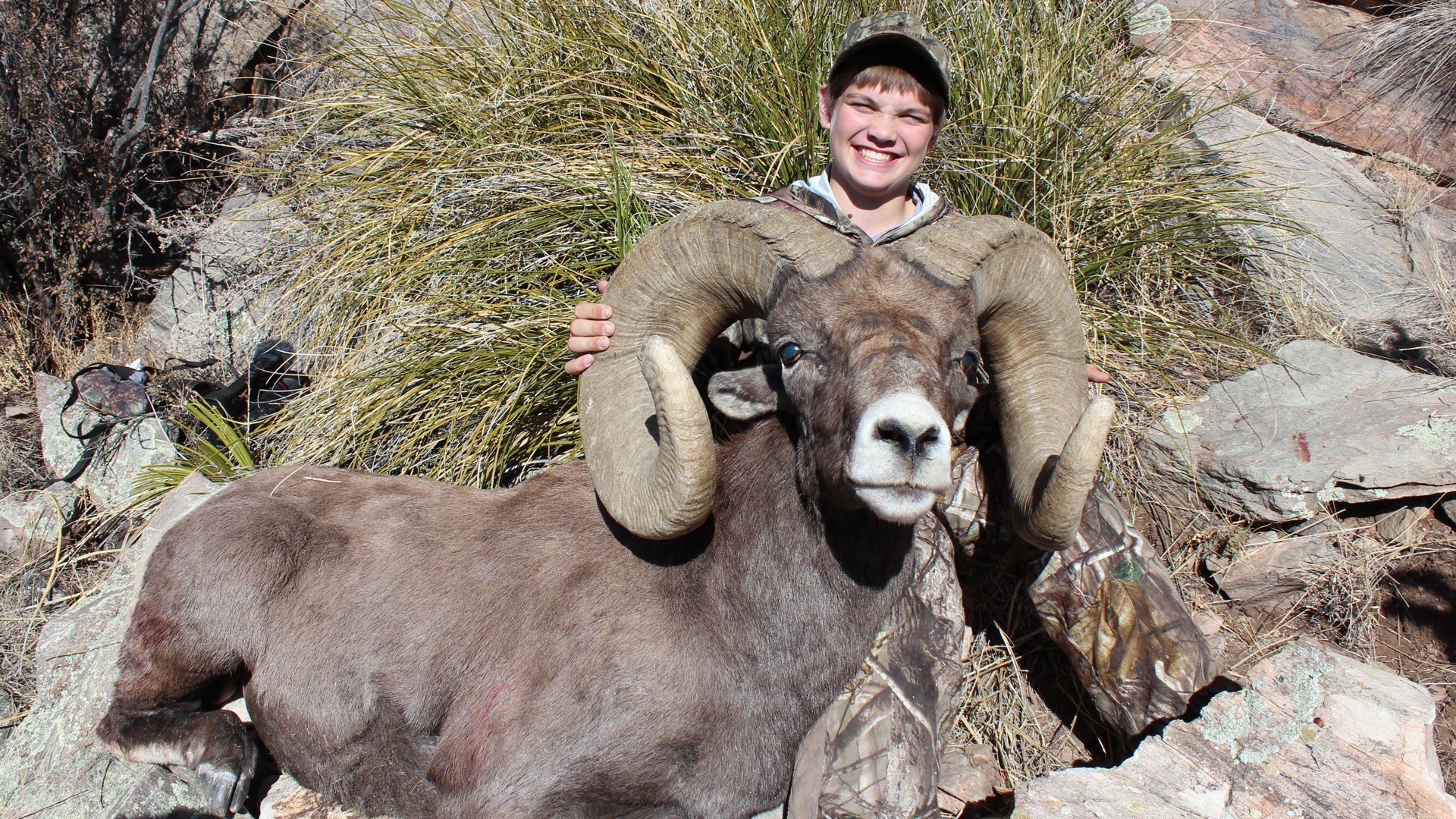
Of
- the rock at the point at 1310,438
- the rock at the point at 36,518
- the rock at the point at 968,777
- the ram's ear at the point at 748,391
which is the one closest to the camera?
the ram's ear at the point at 748,391

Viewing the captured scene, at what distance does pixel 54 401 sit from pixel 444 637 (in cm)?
449

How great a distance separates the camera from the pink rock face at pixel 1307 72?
705 cm

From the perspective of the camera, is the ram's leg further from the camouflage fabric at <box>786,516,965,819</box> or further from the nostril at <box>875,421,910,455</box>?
the nostril at <box>875,421,910,455</box>

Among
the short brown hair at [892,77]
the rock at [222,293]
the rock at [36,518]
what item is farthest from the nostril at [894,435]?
the rock at [36,518]

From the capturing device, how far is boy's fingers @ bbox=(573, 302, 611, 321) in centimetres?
354

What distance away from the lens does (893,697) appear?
12.8 feet

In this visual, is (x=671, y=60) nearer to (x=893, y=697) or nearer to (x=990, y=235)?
(x=990, y=235)

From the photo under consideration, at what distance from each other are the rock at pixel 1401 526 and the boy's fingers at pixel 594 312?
4414 millimetres

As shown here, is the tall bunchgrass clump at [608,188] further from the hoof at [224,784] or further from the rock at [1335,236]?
the hoof at [224,784]

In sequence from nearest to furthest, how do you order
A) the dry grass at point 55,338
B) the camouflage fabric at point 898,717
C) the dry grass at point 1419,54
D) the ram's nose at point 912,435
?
the ram's nose at point 912,435, the camouflage fabric at point 898,717, the dry grass at point 1419,54, the dry grass at point 55,338

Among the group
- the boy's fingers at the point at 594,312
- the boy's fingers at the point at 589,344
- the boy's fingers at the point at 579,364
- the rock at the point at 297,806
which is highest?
the boy's fingers at the point at 594,312

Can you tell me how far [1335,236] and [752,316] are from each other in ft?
16.9

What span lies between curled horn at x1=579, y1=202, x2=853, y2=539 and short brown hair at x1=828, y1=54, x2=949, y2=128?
1146 mm

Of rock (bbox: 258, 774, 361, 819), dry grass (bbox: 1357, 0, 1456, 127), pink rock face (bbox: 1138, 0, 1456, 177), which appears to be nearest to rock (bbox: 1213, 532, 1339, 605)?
pink rock face (bbox: 1138, 0, 1456, 177)
